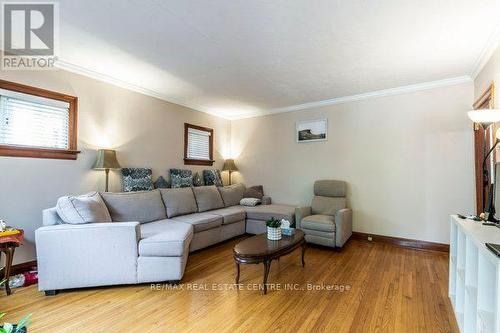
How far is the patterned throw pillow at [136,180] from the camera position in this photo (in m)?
3.53

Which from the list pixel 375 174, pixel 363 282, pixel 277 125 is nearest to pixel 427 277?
pixel 363 282

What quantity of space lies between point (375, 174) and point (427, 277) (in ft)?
5.69

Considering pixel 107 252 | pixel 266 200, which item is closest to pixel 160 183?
pixel 107 252

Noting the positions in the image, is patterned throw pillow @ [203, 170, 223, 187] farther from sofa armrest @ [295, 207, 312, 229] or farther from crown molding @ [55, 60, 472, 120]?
sofa armrest @ [295, 207, 312, 229]

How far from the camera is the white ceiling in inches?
76.7

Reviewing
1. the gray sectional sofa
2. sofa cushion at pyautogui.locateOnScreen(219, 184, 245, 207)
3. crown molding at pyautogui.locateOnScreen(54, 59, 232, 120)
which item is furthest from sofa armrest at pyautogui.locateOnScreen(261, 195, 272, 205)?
crown molding at pyautogui.locateOnScreen(54, 59, 232, 120)

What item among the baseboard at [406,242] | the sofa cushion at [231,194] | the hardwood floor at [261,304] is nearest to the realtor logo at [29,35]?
the hardwood floor at [261,304]

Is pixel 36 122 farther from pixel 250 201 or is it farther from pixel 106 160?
pixel 250 201

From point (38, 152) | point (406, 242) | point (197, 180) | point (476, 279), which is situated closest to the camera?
point (476, 279)

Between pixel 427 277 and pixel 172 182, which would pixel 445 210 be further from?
pixel 172 182

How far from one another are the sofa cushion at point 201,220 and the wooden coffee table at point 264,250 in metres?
0.97

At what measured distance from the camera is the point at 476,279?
4.99 feet

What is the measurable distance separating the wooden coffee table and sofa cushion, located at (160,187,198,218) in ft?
4.90

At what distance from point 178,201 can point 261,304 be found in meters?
2.14
